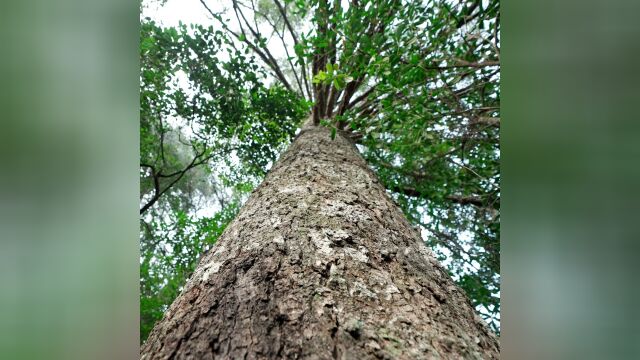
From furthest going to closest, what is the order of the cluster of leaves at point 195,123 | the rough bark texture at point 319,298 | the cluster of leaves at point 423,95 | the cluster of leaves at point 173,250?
1. the cluster of leaves at point 173,250
2. the cluster of leaves at point 195,123
3. the cluster of leaves at point 423,95
4. the rough bark texture at point 319,298

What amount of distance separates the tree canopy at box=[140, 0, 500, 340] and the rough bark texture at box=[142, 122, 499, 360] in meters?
1.04

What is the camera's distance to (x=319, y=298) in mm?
835

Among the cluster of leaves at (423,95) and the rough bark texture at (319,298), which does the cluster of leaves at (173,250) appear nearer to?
the cluster of leaves at (423,95)

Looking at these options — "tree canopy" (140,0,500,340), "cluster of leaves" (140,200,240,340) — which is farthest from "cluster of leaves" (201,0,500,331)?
"cluster of leaves" (140,200,240,340)

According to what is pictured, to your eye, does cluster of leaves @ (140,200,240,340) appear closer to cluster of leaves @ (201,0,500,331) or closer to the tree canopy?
the tree canopy

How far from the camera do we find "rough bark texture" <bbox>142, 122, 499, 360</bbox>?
71 centimetres

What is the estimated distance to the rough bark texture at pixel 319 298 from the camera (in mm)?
707

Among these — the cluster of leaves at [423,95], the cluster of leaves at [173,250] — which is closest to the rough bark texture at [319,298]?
the cluster of leaves at [423,95]

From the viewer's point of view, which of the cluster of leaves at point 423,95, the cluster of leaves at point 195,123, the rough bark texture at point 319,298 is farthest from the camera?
the cluster of leaves at point 195,123

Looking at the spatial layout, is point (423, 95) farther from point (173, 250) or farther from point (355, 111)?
point (173, 250)

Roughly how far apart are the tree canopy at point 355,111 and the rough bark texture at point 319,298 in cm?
104
